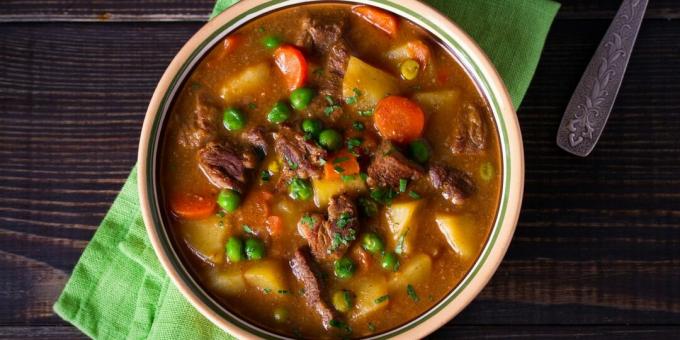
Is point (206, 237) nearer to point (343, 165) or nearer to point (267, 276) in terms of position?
point (267, 276)

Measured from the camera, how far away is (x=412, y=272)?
3.87m

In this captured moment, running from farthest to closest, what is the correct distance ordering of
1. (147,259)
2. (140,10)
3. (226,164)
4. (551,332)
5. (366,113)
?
(140,10) → (551,332) → (147,259) → (366,113) → (226,164)

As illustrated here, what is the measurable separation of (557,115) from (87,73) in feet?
11.1

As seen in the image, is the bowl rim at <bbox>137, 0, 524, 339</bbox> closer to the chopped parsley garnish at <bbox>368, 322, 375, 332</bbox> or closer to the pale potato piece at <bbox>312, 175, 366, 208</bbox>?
the chopped parsley garnish at <bbox>368, 322, 375, 332</bbox>

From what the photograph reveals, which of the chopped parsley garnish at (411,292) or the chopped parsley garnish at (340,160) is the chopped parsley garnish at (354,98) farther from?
the chopped parsley garnish at (411,292)

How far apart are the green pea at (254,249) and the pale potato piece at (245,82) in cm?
87

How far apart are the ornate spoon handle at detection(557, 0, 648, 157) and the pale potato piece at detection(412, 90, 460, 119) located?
979 millimetres

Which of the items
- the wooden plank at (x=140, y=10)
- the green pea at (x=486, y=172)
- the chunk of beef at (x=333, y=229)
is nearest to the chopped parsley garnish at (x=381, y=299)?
the chunk of beef at (x=333, y=229)

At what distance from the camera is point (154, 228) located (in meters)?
3.75

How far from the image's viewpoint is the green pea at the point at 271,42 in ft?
12.7

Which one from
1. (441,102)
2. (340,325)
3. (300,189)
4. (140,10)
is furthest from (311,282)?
(140,10)

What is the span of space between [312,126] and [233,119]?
479 millimetres

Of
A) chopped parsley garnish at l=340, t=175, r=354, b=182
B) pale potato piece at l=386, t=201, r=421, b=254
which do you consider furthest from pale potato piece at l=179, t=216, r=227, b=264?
pale potato piece at l=386, t=201, r=421, b=254

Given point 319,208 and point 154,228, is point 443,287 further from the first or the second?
point 154,228
